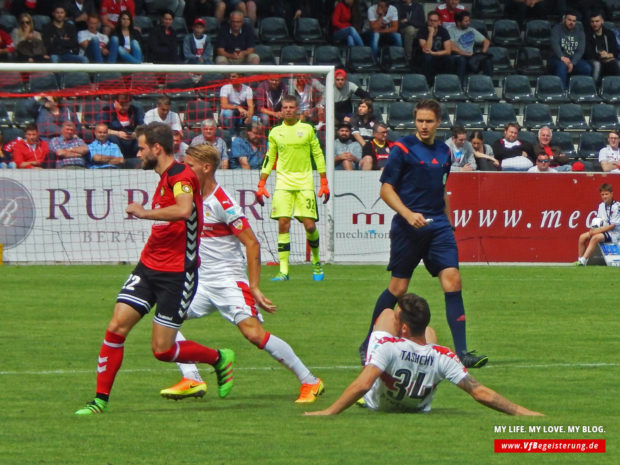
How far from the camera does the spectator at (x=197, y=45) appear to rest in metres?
24.6

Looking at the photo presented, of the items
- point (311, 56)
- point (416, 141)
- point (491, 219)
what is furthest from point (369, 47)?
point (416, 141)

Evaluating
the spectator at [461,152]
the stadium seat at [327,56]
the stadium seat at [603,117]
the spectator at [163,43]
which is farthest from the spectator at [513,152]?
the spectator at [163,43]

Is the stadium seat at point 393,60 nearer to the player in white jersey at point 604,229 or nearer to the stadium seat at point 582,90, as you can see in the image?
the stadium seat at point 582,90

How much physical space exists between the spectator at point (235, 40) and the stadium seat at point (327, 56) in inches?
66.3

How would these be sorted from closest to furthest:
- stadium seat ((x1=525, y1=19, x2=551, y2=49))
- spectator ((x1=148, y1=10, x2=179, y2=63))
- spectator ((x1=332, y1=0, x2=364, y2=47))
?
spectator ((x1=148, y1=10, x2=179, y2=63)) → spectator ((x1=332, y1=0, x2=364, y2=47)) → stadium seat ((x1=525, y1=19, x2=551, y2=49))

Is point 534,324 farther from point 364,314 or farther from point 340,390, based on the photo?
point 340,390

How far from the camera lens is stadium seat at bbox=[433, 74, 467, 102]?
26328mm

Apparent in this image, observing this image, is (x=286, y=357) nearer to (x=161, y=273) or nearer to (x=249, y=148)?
(x=161, y=273)

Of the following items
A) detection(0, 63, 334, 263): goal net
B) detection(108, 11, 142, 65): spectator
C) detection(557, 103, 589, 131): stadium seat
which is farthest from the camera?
detection(557, 103, 589, 131): stadium seat

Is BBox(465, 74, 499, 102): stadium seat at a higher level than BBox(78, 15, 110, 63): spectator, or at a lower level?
lower

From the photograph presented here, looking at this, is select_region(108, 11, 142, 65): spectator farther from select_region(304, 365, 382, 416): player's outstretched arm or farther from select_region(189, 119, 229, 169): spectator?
select_region(304, 365, 382, 416): player's outstretched arm

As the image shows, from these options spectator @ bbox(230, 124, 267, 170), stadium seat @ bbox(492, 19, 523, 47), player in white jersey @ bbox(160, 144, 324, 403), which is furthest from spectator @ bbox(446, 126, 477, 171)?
player in white jersey @ bbox(160, 144, 324, 403)

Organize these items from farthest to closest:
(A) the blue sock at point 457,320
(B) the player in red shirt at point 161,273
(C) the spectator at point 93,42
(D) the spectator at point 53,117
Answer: (C) the spectator at point 93,42, (D) the spectator at point 53,117, (A) the blue sock at point 457,320, (B) the player in red shirt at point 161,273

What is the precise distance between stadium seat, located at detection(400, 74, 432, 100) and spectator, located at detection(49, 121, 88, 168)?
7.79 m
